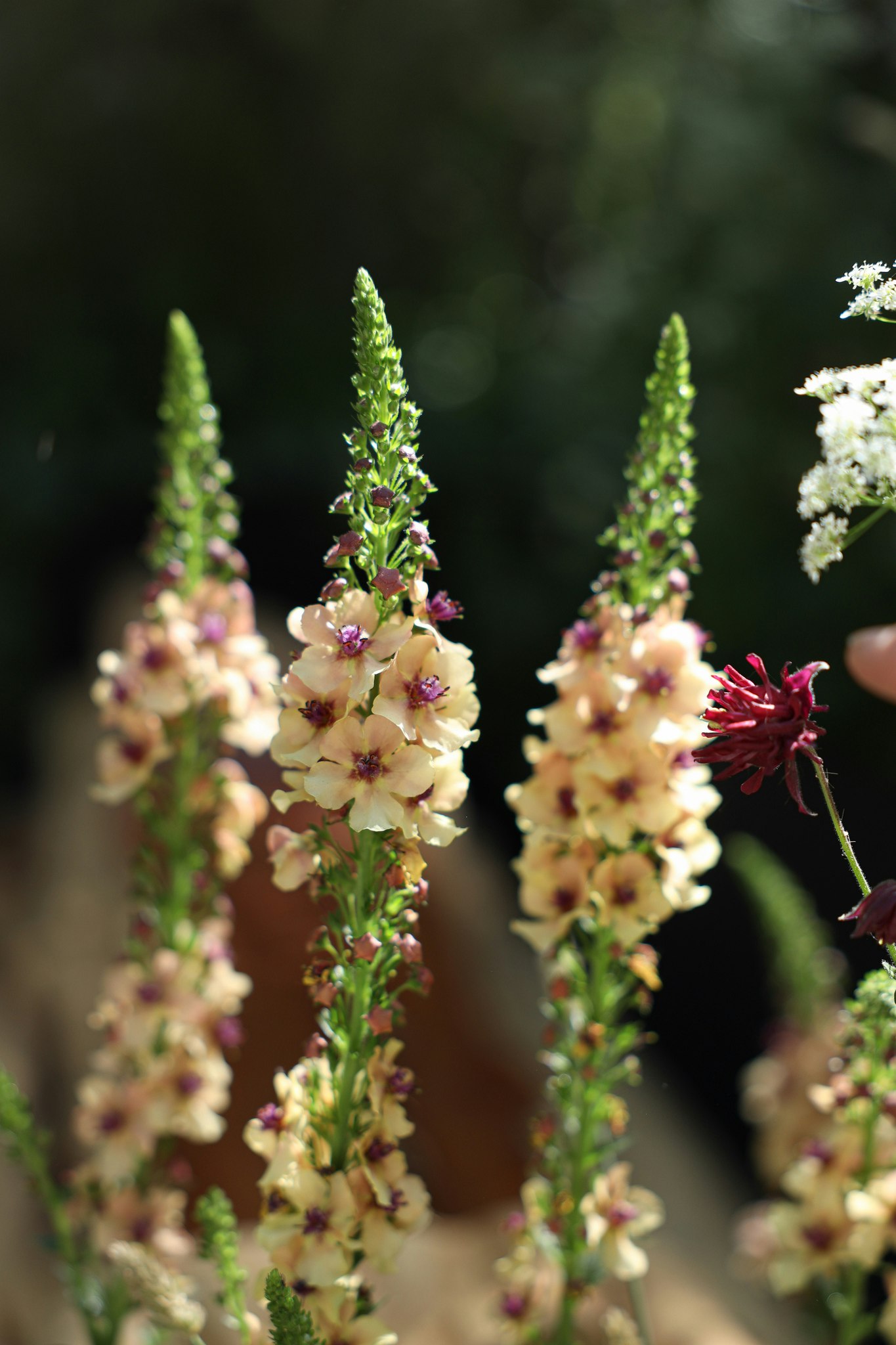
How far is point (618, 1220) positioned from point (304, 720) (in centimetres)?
40

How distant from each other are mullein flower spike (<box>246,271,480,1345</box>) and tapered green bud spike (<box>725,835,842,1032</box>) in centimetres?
48

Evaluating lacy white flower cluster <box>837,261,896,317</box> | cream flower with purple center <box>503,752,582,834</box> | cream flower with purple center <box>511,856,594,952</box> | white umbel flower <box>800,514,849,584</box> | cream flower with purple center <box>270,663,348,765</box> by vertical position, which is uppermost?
lacy white flower cluster <box>837,261,896,317</box>

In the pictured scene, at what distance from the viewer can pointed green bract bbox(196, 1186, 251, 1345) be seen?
580 mm

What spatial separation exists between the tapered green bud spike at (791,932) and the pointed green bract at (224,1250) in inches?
21.3

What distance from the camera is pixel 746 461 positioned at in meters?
1.86

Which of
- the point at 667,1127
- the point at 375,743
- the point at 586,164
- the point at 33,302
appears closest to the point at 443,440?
the point at 586,164

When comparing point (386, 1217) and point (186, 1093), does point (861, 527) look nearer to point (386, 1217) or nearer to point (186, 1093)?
point (386, 1217)

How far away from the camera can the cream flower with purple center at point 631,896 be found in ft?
2.05

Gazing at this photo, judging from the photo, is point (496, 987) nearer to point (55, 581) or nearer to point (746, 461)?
point (746, 461)

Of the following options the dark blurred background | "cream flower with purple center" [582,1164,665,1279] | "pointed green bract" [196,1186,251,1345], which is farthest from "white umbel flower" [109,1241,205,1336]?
the dark blurred background

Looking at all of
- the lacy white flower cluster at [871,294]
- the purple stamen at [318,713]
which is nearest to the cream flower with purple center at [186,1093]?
the purple stamen at [318,713]

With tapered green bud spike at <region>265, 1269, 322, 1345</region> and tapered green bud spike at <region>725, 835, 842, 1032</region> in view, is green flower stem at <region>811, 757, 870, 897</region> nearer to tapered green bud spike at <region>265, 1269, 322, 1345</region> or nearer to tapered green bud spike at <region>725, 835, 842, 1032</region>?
tapered green bud spike at <region>265, 1269, 322, 1345</region>

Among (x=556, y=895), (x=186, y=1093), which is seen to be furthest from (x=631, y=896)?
(x=186, y=1093)

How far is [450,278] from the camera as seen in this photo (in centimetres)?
236
